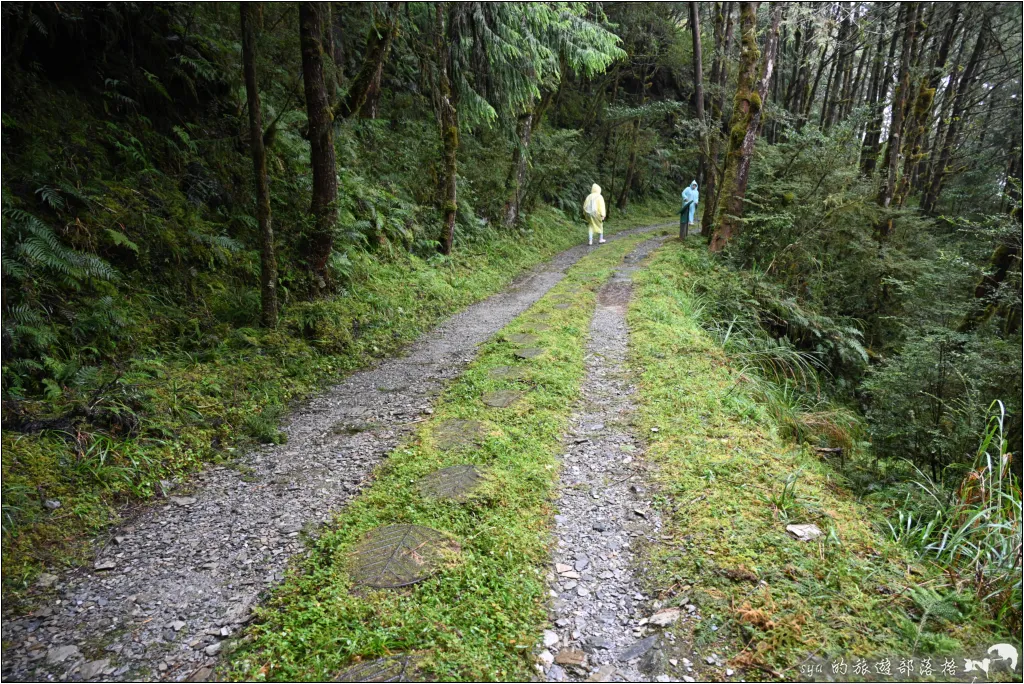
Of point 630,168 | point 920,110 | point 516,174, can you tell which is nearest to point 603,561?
point 516,174

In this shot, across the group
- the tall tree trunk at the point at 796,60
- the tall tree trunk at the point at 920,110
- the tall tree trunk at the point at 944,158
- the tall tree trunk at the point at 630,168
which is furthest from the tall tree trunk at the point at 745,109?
the tall tree trunk at the point at 796,60

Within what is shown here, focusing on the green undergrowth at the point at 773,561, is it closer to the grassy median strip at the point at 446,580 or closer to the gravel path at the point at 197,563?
the grassy median strip at the point at 446,580

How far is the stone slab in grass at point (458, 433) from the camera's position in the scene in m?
4.71

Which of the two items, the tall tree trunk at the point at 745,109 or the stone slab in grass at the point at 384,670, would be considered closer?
the stone slab in grass at the point at 384,670

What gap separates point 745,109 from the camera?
1234 cm

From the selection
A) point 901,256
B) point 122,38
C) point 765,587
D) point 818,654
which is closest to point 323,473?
point 765,587

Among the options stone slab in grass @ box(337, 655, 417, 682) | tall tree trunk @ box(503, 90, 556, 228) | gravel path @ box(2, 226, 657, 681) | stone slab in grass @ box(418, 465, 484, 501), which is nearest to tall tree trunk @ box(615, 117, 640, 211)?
tall tree trunk @ box(503, 90, 556, 228)

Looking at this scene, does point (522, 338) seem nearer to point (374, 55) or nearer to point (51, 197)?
point (51, 197)

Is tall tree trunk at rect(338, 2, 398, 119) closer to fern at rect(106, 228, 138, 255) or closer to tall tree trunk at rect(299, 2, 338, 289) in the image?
tall tree trunk at rect(299, 2, 338, 289)

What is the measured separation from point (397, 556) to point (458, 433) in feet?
5.71

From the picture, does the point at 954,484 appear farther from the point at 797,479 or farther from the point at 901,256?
the point at 901,256

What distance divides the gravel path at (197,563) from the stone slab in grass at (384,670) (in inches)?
27.0

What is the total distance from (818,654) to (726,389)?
3.53 meters

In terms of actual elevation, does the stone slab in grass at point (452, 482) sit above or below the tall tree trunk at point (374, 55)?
below
